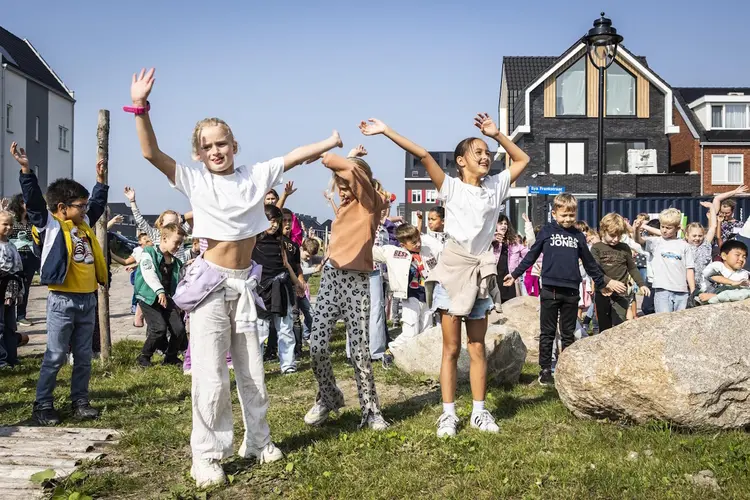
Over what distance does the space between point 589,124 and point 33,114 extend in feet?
94.3

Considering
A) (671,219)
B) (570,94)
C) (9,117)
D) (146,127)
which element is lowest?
(671,219)

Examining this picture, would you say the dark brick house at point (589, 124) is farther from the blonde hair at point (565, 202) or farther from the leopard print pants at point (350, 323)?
the leopard print pants at point (350, 323)

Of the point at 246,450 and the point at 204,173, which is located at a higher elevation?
the point at 204,173

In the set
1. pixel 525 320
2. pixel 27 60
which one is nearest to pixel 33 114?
pixel 27 60

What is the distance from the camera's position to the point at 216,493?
4414 millimetres

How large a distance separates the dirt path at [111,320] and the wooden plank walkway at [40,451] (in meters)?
4.73

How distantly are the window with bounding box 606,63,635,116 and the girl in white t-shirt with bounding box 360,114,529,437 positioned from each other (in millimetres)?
34602

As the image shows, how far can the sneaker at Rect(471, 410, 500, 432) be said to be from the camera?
17.8 ft

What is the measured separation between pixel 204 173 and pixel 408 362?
392cm

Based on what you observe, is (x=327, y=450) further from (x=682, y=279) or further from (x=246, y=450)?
(x=682, y=279)

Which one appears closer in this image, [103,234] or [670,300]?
[103,234]

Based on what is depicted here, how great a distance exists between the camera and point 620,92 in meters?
38.1

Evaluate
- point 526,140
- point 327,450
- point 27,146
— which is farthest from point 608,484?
point 27,146

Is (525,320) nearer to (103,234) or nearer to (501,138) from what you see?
(501,138)
